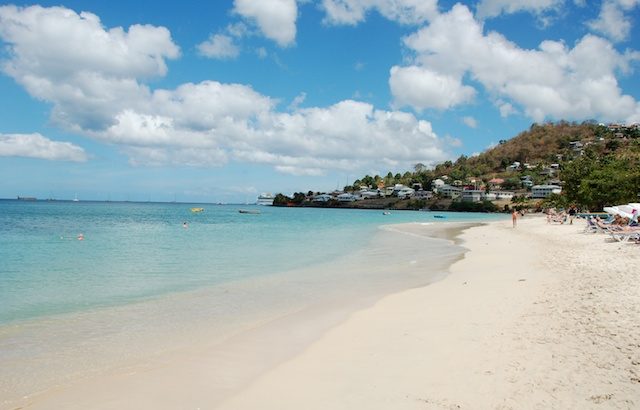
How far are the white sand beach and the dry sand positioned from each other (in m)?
0.02

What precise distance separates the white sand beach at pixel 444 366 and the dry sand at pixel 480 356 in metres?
0.02

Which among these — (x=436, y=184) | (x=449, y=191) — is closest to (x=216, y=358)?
(x=449, y=191)

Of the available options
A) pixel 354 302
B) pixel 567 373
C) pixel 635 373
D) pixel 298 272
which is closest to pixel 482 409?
pixel 567 373

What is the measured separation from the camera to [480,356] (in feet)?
21.8

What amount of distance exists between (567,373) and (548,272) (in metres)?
9.58

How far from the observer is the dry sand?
17.4ft

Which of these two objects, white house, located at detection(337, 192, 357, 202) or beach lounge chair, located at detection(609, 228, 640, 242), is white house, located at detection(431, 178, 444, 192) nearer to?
white house, located at detection(337, 192, 357, 202)

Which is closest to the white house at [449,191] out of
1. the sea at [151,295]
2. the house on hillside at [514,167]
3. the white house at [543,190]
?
the white house at [543,190]

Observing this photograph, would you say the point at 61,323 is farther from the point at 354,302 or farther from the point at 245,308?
the point at 354,302

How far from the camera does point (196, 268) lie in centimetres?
1964

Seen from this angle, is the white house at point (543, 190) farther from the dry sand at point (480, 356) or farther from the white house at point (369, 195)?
the dry sand at point (480, 356)

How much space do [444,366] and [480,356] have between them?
26.5 inches

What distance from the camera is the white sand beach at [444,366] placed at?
17.6 feet

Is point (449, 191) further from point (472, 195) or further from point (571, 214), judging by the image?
point (571, 214)
